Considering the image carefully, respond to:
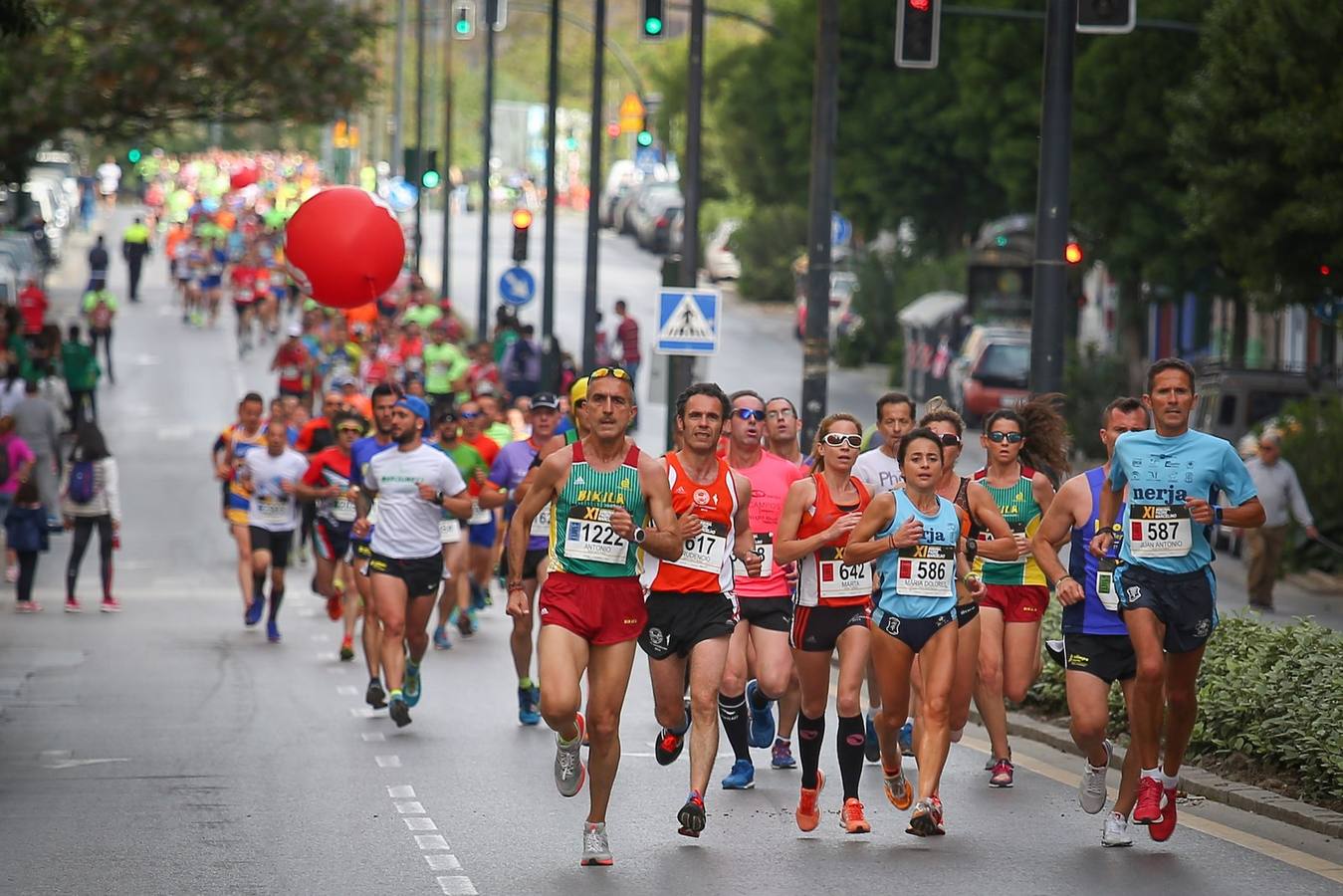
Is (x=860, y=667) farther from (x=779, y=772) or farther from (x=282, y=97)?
(x=282, y=97)

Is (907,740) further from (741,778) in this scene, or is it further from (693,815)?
(693,815)

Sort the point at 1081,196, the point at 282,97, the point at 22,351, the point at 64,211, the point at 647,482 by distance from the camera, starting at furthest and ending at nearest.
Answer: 1. the point at 64,211
2. the point at 1081,196
3. the point at 282,97
4. the point at 22,351
5. the point at 647,482

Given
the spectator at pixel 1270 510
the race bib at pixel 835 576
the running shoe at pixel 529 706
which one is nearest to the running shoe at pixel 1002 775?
the race bib at pixel 835 576

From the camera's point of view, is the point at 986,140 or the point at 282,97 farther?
the point at 986,140

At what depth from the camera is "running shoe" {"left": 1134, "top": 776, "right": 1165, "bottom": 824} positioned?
32.9 feet

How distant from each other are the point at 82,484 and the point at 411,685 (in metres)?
7.43

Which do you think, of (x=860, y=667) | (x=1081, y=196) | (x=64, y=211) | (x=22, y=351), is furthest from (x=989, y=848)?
(x=64, y=211)

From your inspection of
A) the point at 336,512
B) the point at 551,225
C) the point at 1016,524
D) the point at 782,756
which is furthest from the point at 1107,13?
the point at 551,225

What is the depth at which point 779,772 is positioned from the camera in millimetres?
12422

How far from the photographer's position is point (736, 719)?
11.2 metres

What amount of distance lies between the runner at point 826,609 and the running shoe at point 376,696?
415 centimetres

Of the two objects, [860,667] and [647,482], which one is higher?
[647,482]

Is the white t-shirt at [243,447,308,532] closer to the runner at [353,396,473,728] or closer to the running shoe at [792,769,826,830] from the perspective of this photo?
the runner at [353,396,473,728]

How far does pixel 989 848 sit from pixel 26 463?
13166 millimetres
